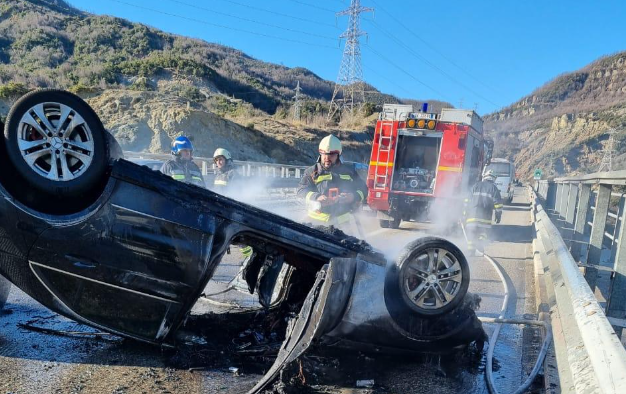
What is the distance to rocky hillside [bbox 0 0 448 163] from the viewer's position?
87.8ft

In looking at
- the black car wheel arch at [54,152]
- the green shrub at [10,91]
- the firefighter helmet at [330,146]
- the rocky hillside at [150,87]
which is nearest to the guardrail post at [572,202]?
the rocky hillside at [150,87]

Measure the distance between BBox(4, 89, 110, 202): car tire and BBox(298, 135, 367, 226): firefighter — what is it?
118 inches

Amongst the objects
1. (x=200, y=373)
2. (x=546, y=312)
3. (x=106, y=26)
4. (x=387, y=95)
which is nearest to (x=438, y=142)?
(x=546, y=312)

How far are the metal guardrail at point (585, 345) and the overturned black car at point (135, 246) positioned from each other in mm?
880

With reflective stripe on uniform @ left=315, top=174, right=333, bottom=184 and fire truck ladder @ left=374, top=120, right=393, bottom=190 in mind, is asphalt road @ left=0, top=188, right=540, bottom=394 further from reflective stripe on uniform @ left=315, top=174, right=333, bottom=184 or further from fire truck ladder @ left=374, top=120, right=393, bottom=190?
fire truck ladder @ left=374, top=120, right=393, bottom=190

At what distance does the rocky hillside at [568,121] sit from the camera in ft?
204

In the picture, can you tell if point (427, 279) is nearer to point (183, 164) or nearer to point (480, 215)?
point (183, 164)

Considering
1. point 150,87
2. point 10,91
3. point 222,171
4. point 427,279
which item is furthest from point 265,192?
point 150,87

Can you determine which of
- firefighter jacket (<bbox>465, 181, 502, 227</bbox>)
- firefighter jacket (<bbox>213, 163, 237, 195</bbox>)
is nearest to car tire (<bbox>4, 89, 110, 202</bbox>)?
firefighter jacket (<bbox>213, 163, 237, 195</bbox>)

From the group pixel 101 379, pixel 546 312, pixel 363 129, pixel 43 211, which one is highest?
pixel 363 129

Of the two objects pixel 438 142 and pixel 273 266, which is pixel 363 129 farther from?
pixel 273 266

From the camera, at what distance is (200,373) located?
304cm

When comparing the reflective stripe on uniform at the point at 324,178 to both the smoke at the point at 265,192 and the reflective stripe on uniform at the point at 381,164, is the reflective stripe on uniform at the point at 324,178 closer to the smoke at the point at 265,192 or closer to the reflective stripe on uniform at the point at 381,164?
the reflective stripe on uniform at the point at 381,164

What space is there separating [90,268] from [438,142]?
31.3 ft
